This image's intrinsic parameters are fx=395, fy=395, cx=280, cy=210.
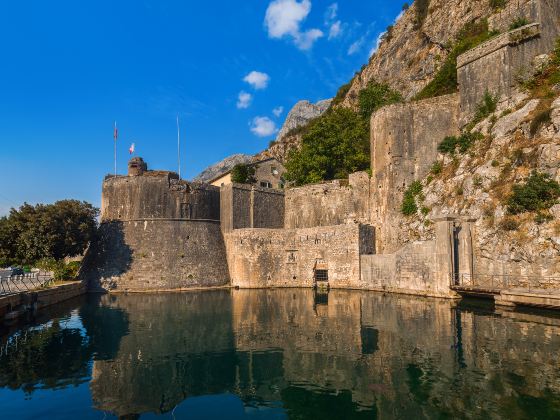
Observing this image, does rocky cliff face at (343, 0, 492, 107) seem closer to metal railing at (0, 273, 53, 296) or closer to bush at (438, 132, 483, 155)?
bush at (438, 132, 483, 155)

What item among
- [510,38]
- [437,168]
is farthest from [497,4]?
[437,168]

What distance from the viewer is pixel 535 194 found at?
21453 mm

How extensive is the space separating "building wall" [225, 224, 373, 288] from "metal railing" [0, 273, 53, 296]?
13.7 m

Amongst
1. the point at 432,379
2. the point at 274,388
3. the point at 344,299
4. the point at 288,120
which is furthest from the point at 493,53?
the point at 288,120

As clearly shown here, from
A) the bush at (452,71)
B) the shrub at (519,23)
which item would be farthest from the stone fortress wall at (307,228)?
the bush at (452,71)

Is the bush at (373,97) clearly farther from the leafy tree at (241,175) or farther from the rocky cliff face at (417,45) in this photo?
the leafy tree at (241,175)

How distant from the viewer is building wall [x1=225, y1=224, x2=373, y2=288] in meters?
31.4

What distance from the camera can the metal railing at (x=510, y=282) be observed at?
19719 millimetres

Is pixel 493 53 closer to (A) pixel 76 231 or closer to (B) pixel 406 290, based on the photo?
(B) pixel 406 290

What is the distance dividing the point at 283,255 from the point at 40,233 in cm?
1795

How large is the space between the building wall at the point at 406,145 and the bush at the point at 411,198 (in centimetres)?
44

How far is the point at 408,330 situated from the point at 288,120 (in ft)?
318

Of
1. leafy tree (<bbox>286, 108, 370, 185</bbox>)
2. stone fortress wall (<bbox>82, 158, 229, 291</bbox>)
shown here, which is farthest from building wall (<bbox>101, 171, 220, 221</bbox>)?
leafy tree (<bbox>286, 108, 370, 185</bbox>)

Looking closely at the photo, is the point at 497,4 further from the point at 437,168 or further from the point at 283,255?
the point at 283,255
